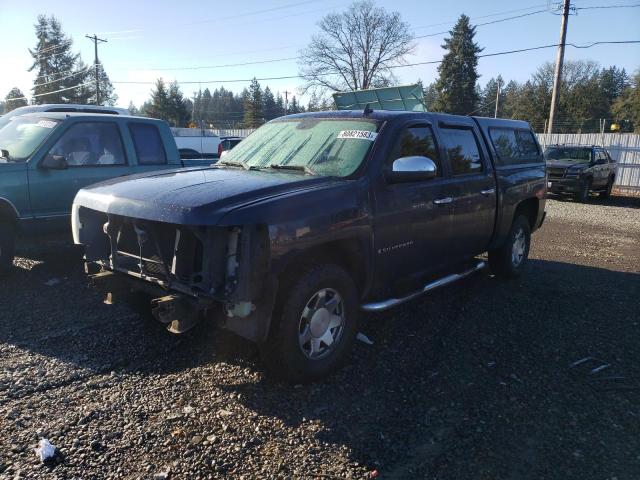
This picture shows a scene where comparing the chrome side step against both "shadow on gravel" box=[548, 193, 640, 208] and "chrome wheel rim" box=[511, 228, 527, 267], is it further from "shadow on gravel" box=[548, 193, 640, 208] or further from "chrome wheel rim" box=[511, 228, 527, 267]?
"shadow on gravel" box=[548, 193, 640, 208]

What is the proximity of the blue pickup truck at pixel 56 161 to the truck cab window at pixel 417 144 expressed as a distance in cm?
436

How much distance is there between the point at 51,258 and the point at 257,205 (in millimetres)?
5227

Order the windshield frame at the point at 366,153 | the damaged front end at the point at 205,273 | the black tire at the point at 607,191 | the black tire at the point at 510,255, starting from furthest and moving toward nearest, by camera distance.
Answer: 1. the black tire at the point at 607,191
2. the black tire at the point at 510,255
3. the windshield frame at the point at 366,153
4. the damaged front end at the point at 205,273

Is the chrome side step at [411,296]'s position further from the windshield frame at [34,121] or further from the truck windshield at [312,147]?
the windshield frame at [34,121]

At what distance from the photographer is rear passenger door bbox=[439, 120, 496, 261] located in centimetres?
499

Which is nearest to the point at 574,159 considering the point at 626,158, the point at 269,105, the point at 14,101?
the point at 626,158

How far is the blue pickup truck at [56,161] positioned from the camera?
5945mm

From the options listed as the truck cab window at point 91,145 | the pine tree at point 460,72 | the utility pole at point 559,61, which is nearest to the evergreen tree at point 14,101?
the pine tree at point 460,72

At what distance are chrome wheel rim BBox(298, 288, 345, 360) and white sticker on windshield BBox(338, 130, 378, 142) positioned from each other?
139cm

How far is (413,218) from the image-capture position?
14.1ft

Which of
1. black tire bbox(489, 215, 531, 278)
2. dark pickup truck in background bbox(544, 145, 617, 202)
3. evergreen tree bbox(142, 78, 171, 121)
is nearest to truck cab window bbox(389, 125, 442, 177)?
black tire bbox(489, 215, 531, 278)

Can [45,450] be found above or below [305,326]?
below

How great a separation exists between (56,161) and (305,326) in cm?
441

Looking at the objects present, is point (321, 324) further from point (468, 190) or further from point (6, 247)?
point (6, 247)
